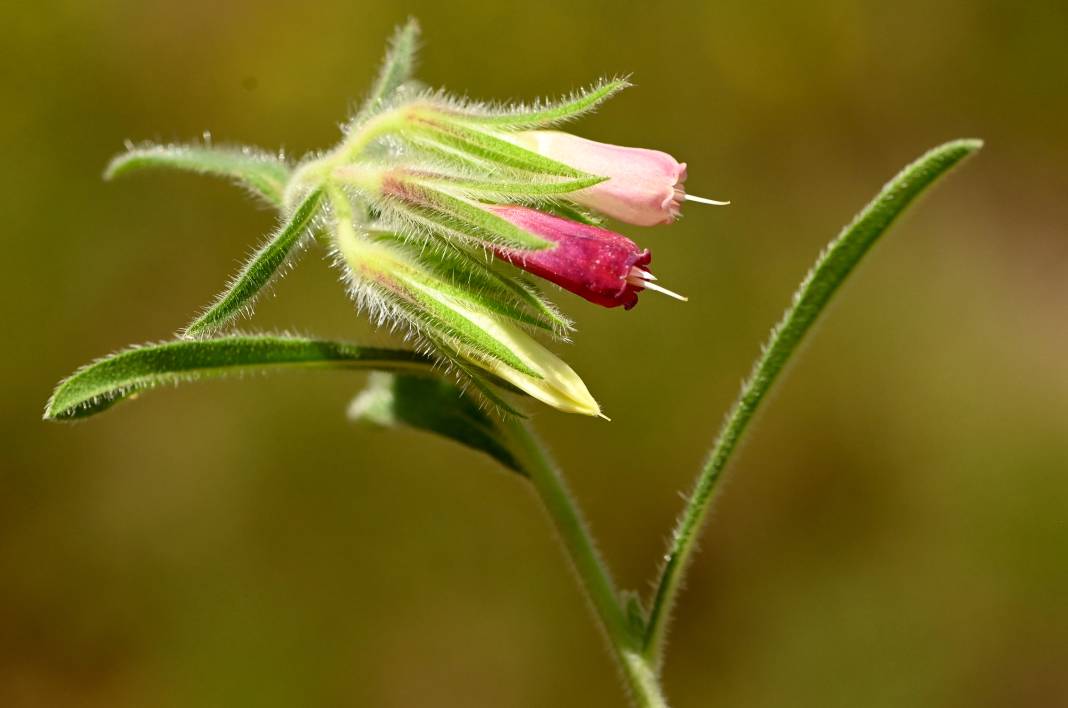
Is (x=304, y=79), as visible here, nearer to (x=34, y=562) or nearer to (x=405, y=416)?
(x=34, y=562)

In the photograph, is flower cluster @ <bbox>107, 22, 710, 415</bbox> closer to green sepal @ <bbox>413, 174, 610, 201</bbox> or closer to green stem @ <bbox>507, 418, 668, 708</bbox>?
green sepal @ <bbox>413, 174, 610, 201</bbox>

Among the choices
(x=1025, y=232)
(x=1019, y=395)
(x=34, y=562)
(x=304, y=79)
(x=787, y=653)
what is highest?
(x=304, y=79)

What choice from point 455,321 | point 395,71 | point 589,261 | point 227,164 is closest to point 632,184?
point 589,261

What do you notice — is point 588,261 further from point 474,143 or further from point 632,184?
point 474,143

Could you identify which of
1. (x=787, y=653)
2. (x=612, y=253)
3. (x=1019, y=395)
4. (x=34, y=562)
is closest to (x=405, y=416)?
(x=612, y=253)

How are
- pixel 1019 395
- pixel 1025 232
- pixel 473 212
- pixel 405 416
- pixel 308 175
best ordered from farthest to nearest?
pixel 1025 232 < pixel 1019 395 < pixel 405 416 < pixel 308 175 < pixel 473 212

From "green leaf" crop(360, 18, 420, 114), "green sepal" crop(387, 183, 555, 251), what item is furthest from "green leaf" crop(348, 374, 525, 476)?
"green leaf" crop(360, 18, 420, 114)

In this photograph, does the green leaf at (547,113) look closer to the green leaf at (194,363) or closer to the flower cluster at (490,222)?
the flower cluster at (490,222)

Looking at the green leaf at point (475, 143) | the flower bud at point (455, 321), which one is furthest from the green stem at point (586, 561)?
the green leaf at point (475, 143)
